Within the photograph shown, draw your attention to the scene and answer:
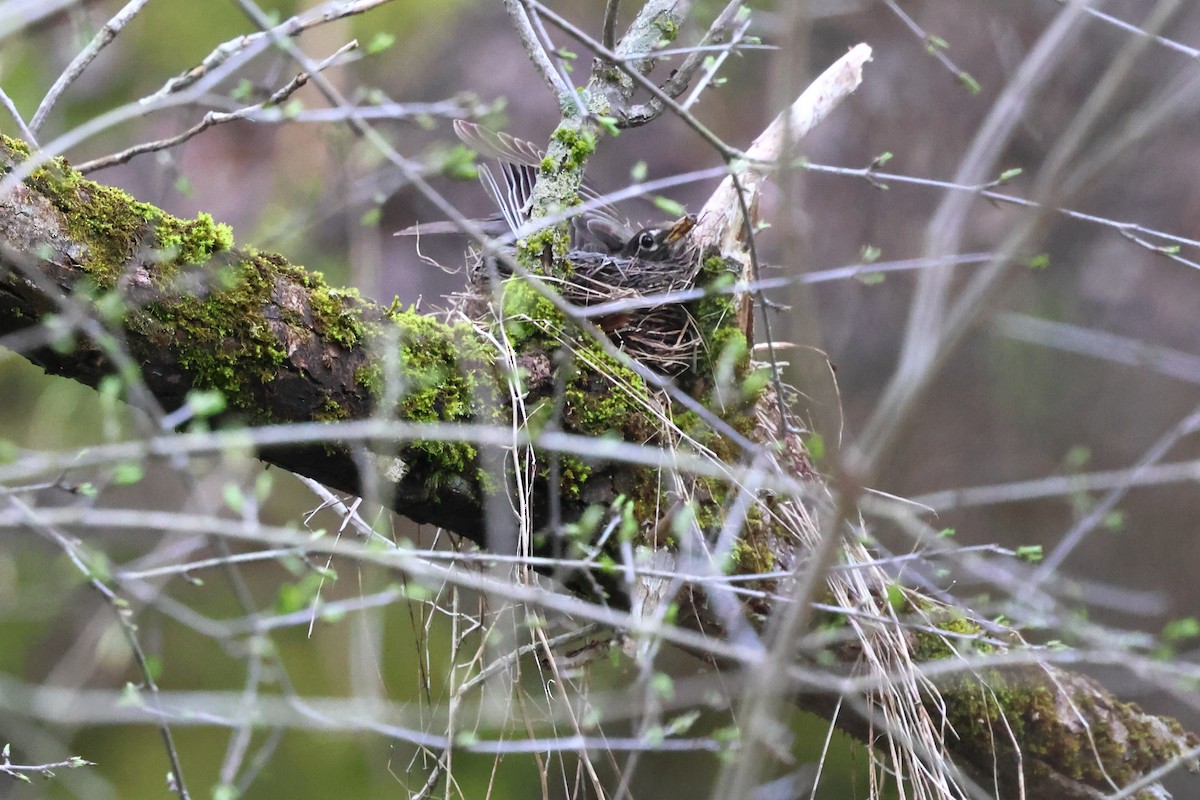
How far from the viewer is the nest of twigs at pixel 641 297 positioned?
194cm

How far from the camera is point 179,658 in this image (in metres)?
3.94

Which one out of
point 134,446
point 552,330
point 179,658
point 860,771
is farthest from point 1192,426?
point 179,658

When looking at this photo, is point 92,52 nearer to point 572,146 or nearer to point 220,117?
point 220,117

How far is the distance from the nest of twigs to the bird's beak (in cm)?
4

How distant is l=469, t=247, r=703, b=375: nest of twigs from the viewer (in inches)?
76.3

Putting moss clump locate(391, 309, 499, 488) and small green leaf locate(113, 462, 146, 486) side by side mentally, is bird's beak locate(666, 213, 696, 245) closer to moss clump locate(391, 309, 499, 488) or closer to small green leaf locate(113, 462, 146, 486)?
moss clump locate(391, 309, 499, 488)

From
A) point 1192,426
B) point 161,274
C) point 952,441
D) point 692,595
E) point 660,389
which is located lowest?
point 692,595

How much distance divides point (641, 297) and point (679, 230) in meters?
0.29

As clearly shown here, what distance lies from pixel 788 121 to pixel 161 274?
1019 millimetres

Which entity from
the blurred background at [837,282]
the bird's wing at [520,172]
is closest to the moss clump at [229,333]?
the bird's wing at [520,172]

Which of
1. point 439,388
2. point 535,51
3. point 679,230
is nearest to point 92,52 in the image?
point 439,388

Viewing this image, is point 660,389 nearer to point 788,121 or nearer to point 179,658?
point 788,121

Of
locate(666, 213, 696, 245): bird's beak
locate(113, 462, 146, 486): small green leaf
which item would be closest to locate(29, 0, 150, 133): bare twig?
locate(113, 462, 146, 486): small green leaf

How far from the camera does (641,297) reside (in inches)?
77.0
